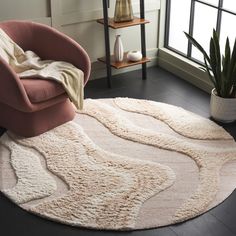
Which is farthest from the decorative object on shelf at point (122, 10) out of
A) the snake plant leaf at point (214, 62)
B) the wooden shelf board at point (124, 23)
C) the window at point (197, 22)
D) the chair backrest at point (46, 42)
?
the snake plant leaf at point (214, 62)

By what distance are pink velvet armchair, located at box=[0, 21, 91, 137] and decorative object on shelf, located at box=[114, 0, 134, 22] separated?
733mm

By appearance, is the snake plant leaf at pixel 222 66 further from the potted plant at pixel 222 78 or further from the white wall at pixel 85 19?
the white wall at pixel 85 19

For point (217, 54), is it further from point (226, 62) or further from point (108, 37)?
point (108, 37)

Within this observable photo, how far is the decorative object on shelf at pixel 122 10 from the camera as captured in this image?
398 cm

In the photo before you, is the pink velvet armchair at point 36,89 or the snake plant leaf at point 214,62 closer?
the pink velvet armchair at point 36,89

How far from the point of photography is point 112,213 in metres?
2.59

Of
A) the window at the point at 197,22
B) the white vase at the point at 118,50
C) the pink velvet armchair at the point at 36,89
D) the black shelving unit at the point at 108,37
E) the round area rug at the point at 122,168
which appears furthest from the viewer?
the white vase at the point at 118,50

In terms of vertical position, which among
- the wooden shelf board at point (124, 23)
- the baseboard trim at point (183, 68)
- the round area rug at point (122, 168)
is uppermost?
the wooden shelf board at point (124, 23)

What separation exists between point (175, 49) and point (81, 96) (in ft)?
4.88

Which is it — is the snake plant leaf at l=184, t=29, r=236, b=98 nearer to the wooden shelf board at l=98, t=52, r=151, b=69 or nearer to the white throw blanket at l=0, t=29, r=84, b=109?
the wooden shelf board at l=98, t=52, r=151, b=69

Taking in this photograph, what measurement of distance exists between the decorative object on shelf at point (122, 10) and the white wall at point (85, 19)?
0.15m

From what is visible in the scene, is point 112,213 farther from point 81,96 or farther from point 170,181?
point 81,96

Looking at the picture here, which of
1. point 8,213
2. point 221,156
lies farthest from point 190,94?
point 8,213

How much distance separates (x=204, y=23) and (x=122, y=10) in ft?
2.36
